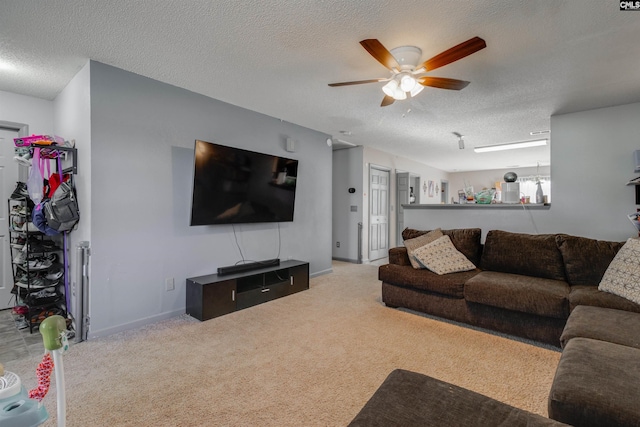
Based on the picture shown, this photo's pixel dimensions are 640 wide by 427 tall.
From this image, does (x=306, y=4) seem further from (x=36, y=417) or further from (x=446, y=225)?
(x=446, y=225)

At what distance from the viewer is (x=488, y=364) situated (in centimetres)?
222

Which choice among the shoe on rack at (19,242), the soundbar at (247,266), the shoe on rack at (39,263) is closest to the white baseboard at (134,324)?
the soundbar at (247,266)

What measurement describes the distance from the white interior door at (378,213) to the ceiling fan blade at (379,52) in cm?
403

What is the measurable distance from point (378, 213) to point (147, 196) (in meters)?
4.70

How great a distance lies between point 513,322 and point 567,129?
9.07 feet

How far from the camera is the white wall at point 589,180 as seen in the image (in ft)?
11.6

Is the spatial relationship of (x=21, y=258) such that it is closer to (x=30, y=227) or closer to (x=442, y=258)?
(x=30, y=227)

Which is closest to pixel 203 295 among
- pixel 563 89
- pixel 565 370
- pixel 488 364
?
pixel 488 364

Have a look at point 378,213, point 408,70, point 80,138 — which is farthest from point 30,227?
point 378,213

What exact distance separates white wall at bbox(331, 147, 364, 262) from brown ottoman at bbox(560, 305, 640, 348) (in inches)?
162

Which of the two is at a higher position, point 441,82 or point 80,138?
point 441,82

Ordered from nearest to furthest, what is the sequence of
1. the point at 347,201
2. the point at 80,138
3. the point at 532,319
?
the point at 532,319 → the point at 80,138 → the point at 347,201

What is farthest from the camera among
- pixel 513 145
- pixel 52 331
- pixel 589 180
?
pixel 513 145

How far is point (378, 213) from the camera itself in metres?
6.62
